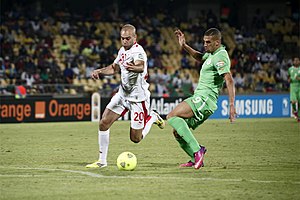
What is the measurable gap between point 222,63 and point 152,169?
2.22 m

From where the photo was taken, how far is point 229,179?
1106 cm

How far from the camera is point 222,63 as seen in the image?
12.1m

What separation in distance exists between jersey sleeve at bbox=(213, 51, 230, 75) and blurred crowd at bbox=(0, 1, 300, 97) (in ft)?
63.3

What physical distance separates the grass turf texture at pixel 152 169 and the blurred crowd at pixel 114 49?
10837mm

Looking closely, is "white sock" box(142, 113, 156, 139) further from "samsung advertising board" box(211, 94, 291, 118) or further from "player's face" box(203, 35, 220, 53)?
"samsung advertising board" box(211, 94, 291, 118)

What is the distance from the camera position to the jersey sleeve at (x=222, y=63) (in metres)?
12.1

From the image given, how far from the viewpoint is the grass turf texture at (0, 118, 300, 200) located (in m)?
9.75

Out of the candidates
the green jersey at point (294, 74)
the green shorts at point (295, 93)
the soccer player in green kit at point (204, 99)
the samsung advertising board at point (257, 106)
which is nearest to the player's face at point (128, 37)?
the soccer player in green kit at point (204, 99)

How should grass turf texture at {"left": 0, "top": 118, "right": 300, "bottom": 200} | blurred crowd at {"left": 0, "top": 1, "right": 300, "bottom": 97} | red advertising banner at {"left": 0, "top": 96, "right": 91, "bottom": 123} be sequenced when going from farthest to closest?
blurred crowd at {"left": 0, "top": 1, "right": 300, "bottom": 97}, red advertising banner at {"left": 0, "top": 96, "right": 91, "bottom": 123}, grass turf texture at {"left": 0, "top": 118, "right": 300, "bottom": 200}

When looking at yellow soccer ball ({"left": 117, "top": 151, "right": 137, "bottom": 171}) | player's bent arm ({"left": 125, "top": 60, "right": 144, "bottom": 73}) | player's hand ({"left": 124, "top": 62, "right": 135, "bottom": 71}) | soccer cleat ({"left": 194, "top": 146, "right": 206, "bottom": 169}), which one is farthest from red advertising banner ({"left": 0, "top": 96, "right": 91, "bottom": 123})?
soccer cleat ({"left": 194, "top": 146, "right": 206, "bottom": 169})

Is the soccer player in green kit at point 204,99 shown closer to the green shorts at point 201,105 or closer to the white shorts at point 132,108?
the green shorts at point 201,105

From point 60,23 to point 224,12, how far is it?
11955mm

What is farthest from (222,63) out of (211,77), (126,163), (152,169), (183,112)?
(126,163)

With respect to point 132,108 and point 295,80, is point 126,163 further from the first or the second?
point 295,80
